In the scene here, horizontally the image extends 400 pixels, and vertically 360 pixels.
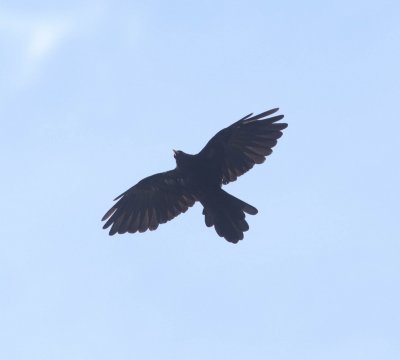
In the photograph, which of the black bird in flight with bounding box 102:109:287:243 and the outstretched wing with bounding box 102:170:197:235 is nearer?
the black bird in flight with bounding box 102:109:287:243

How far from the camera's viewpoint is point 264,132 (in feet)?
86.7

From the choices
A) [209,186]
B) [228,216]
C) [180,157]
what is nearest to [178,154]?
[180,157]

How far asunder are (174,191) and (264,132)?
8.19ft

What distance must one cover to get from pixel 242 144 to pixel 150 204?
104 inches

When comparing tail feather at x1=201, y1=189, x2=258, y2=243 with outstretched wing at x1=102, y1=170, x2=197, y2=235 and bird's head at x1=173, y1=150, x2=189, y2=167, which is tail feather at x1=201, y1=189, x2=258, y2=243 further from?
outstretched wing at x1=102, y1=170, x2=197, y2=235

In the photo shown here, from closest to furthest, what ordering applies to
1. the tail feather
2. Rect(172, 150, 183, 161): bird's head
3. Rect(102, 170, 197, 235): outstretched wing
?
1. the tail feather
2. Rect(172, 150, 183, 161): bird's head
3. Rect(102, 170, 197, 235): outstretched wing

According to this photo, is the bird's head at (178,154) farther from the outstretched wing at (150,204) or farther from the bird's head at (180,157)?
the outstretched wing at (150,204)

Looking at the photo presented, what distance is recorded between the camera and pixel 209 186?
86.5 ft

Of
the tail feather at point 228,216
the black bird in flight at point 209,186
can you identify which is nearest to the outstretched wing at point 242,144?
the black bird in flight at point 209,186

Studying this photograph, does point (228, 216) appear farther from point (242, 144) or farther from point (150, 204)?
point (150, 204)

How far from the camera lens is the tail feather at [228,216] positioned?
84.9 feet

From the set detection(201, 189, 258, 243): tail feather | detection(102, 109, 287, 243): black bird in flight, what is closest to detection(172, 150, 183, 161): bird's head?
detection(102, 109, 287, 243): black bird in flight

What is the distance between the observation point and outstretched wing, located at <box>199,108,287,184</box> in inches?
1040

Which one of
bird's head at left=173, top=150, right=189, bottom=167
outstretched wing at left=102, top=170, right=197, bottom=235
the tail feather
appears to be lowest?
the tail feather
